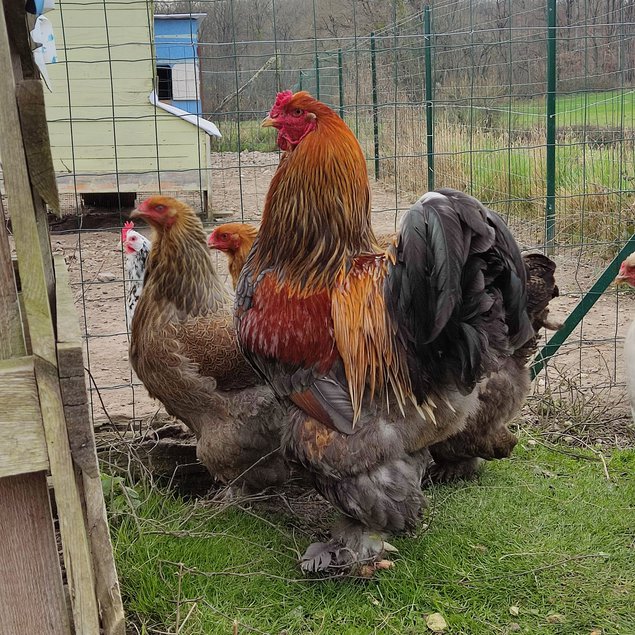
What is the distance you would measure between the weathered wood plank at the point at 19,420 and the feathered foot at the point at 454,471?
272 centimetres

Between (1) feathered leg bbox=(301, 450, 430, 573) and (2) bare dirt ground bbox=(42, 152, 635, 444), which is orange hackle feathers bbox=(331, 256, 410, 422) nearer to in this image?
(1) feathered leg bbox=(301, 450, 430, 573)

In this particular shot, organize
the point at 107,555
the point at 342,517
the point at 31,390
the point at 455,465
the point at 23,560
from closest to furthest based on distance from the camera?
1. the point at 31,390
2. the point at 23,560
3. the point at 107,555
4. the point at 342,517
5. the point at 455,465

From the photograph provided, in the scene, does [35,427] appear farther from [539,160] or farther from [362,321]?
[539,160]

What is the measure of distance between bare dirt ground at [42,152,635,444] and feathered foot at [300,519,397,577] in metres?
1.33

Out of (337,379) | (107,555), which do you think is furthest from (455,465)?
(107,555)

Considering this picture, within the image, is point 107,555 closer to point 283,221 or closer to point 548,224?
point 283,221

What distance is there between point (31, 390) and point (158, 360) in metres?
2.01

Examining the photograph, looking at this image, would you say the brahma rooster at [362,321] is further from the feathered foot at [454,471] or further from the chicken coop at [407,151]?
the feathered foot at [454,471]

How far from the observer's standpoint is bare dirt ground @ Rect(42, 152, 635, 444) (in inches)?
179

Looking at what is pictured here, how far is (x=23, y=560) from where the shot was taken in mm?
1712

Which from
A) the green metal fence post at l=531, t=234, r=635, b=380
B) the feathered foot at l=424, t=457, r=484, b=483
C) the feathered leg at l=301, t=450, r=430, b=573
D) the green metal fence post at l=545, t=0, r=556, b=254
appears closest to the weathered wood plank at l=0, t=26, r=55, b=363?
the feathered leg at l=301, t=450, r=430, b=573

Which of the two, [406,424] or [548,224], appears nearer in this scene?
[406,424]

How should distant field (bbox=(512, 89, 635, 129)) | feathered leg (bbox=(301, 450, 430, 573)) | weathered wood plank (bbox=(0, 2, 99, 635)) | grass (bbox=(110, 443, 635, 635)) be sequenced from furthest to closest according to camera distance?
distant field (bbox=(512, 89, 635, 129)), feathered leg (bbox=(301, 450, 430, 573)), grass (bbox=(110, 443, 635, 635)), weathered wood plank (bbox=(0, 2, 99, 635))

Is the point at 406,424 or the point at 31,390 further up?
the point at 31,390
